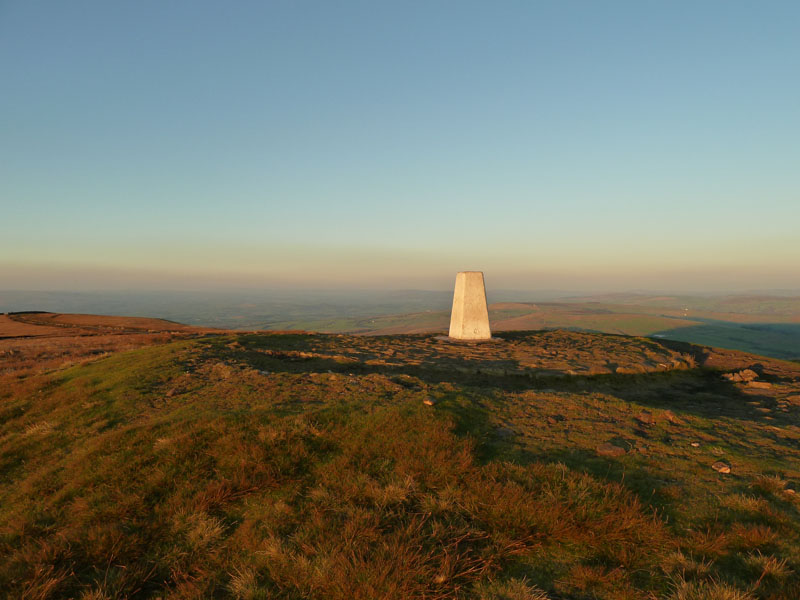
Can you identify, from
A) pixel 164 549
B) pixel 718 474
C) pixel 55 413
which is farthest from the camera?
pixel 55 413

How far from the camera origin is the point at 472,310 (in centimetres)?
2302

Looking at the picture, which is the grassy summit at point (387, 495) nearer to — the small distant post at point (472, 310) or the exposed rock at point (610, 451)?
the exposed rock at point (610, 451)

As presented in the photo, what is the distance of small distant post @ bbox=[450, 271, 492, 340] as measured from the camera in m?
22.9

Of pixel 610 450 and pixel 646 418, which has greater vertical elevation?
pixel 610 450

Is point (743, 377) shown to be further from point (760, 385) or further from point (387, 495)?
point (387, 495)

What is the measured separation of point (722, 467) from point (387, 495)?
5774mm

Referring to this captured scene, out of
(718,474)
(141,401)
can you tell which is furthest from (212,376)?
(718,474)

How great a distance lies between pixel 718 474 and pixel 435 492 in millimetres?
4822

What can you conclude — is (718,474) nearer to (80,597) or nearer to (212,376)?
(80,597)

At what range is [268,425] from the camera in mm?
6934

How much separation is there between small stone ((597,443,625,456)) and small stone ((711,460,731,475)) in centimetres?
137

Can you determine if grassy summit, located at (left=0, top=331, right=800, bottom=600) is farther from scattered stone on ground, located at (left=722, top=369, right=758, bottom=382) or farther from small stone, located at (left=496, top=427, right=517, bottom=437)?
scattered stone on ground, located at (left=722, top=369, right=758, bottom=382)

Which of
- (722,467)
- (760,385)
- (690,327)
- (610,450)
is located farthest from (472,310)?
(690,327)

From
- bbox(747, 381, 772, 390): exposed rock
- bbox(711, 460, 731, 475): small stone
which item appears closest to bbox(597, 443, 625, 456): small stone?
bbox(711, 460, 731, 475): small stone
